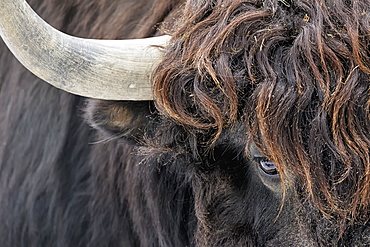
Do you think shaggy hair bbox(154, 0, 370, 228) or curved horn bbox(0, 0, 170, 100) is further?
curved horn bbox(0, 0, 170, 100)

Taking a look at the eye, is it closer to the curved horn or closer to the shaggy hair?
the shaggy hair

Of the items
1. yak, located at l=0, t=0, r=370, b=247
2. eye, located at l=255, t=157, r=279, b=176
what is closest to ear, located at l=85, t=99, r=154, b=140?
yak, located at l=0, t=0, r=370, b=247

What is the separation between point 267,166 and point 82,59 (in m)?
1.04

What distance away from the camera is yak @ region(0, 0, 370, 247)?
231cm

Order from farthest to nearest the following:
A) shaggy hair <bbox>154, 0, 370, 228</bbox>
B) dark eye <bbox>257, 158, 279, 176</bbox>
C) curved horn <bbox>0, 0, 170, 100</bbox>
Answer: dark eye <bbox>257, 158, 279, 176</bbox>
curved horn <bbox>0, 0, 170, 100</bbox>
shaggy hair <bbox>154, 0, 370, 228</bbox>

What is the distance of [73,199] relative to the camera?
3826mm

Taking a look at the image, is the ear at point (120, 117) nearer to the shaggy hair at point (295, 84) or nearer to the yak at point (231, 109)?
the yak at point (231, 109)

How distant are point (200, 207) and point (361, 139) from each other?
45.7 inches

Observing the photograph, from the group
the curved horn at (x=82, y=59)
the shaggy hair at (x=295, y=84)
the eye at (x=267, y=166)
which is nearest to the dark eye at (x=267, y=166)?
the eye at (x=267, y=166)

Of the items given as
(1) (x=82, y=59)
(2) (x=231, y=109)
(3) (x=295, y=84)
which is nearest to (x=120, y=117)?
(1) (x=82, y=59)

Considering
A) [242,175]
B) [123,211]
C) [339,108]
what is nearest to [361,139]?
[339,108]

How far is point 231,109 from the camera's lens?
8.14 feet

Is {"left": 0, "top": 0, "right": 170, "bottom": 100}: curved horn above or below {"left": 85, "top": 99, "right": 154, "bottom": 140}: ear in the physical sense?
above

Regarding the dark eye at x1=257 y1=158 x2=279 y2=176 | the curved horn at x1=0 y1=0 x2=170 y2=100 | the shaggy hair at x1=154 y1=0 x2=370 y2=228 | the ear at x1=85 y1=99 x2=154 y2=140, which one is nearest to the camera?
the shaggy hair at x1=154 y1=0 x2=370 y2=228
